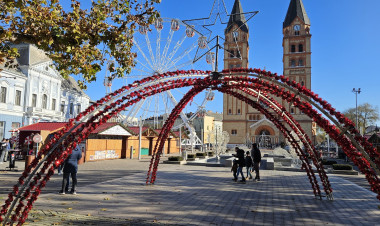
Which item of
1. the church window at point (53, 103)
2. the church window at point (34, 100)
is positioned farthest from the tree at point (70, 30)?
the church window at point (53, 103)

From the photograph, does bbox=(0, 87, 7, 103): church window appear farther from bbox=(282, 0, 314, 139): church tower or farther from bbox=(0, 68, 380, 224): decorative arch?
bbox=(282, 0, 314, 139): church tower

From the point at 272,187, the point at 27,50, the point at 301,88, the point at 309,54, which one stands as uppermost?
the point at 309,54

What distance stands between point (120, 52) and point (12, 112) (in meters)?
27.6

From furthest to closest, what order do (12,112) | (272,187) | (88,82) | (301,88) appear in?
(12,112)
(272,187)
(88,82)
(301,88)

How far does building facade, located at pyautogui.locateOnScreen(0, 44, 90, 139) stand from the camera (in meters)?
29.5

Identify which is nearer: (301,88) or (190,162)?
(301,88)

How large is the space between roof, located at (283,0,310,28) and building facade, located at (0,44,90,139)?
54.2 m

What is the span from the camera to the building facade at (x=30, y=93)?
2945 cm

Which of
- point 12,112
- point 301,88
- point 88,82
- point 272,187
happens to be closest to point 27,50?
point 12,112

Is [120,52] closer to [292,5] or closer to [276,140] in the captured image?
[276,140]

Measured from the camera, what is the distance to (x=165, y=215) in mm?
7363

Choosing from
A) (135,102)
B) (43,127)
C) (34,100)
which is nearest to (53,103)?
(34,100)

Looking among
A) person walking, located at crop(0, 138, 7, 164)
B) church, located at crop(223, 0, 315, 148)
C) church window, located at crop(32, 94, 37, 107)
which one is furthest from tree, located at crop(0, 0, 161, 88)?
church, located at crop(223, 0, 315, 148)

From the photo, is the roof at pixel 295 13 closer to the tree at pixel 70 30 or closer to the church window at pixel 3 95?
the church window at pixel 3 95
